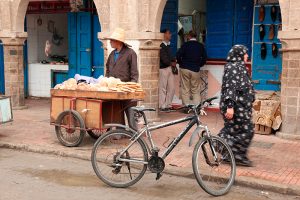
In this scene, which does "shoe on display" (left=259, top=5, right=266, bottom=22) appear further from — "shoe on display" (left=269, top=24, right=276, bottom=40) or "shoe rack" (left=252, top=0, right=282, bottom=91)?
"shoe on display" (left=269, top=24, right=276, bottom=40)

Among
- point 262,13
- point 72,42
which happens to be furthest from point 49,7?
point 262,13

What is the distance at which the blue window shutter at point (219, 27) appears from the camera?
11.4m

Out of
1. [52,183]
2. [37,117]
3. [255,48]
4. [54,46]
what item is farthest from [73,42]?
[52,183]

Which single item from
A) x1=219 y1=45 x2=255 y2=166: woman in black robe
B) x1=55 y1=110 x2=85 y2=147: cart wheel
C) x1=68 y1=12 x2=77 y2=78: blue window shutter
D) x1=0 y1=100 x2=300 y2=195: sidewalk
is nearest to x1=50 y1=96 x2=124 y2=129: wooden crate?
x1=55 y1=110 x2=85 y2=147: cart wheel

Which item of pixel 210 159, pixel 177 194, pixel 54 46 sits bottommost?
pixel 177 194

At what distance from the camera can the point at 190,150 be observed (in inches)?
299

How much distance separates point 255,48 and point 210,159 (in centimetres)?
578

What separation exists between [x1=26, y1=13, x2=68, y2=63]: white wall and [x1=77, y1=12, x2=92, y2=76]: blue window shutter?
1904mm

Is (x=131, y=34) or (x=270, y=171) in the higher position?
(x=131, y=34)

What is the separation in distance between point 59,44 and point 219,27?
19.5 feet

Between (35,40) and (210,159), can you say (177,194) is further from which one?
(35,40)

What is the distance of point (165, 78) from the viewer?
11.5 metres

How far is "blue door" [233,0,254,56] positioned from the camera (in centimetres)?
1109

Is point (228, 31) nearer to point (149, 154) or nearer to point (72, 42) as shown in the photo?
point (72, 42)
